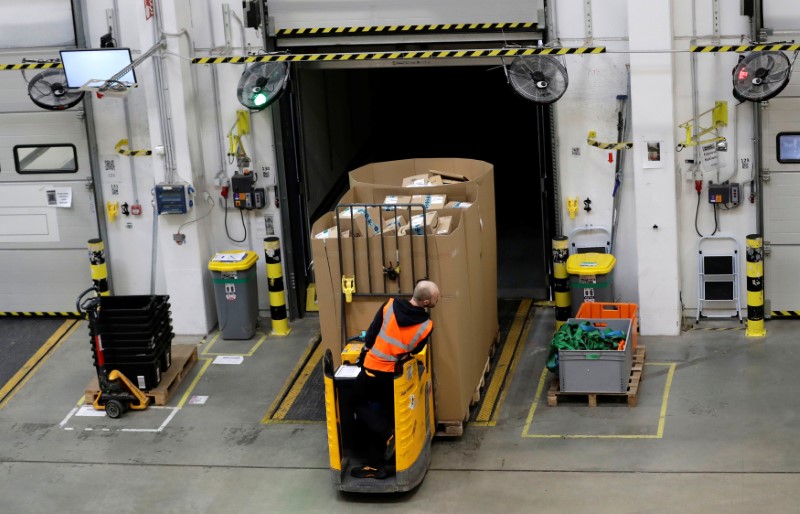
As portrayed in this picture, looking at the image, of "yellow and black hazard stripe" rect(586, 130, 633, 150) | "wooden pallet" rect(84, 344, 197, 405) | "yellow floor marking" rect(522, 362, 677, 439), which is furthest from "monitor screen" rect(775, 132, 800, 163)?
"wooden pallet" rect(84, 344, 197, 405)

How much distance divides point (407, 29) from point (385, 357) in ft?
15.9

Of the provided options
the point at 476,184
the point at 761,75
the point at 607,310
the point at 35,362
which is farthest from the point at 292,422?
the point at 761,75

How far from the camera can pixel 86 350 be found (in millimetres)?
13617

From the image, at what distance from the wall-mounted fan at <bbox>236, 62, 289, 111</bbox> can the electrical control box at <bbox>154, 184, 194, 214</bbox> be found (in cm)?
130

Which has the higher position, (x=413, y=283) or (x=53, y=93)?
(x=53, y=93)

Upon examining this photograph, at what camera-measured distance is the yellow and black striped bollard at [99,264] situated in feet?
45.8

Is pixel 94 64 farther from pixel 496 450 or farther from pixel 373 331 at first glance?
pixel 496 450

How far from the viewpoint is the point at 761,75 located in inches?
468

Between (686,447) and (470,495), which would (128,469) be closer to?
(470,495)

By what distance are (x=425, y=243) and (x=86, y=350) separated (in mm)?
5197

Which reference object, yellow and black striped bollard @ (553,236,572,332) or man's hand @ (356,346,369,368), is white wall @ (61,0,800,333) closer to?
yellow and black striped bollard @ (553,236,572,332)

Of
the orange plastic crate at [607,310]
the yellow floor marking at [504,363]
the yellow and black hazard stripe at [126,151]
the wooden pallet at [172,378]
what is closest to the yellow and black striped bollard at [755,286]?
the orange plastic crate at [607,310]

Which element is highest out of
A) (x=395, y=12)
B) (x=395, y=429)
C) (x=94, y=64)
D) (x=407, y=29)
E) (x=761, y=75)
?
(x=395, y=12)

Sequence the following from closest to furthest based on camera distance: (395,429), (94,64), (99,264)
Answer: (395,429) < (94,64) < (99,264)
